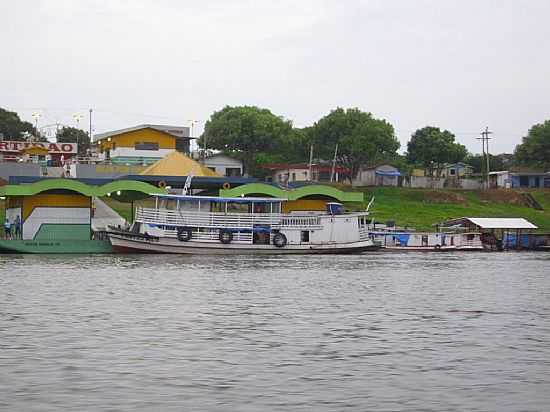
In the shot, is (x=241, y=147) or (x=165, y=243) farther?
(x=241, y=147)

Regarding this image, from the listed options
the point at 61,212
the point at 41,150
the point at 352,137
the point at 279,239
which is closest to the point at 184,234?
the point at 279,239

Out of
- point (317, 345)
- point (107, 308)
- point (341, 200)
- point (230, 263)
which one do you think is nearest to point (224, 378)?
point (317, 345)

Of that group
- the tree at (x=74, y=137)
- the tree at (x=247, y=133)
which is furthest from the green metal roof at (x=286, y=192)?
the tree at (x=74, y=137)

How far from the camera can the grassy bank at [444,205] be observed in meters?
77.7

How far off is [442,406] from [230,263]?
113 ft

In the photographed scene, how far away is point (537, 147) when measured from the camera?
9825 cm

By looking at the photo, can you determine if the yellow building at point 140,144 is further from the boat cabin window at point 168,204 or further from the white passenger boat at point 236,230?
the boat cabin window at point 168,204

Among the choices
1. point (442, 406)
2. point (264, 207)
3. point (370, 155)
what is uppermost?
point (370, 155)

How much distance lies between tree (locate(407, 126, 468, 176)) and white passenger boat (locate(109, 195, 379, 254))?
42360mm

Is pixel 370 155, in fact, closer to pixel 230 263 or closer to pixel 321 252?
pixel 321 252

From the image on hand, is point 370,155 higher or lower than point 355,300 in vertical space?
higher

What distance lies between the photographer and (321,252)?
58.5m

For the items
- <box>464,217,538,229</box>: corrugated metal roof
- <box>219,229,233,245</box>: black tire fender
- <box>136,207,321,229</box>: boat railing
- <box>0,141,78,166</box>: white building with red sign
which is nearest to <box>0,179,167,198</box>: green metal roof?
Answer: <box>136,207,321,229</box>: boat railing

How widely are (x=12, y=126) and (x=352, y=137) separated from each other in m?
49.5
